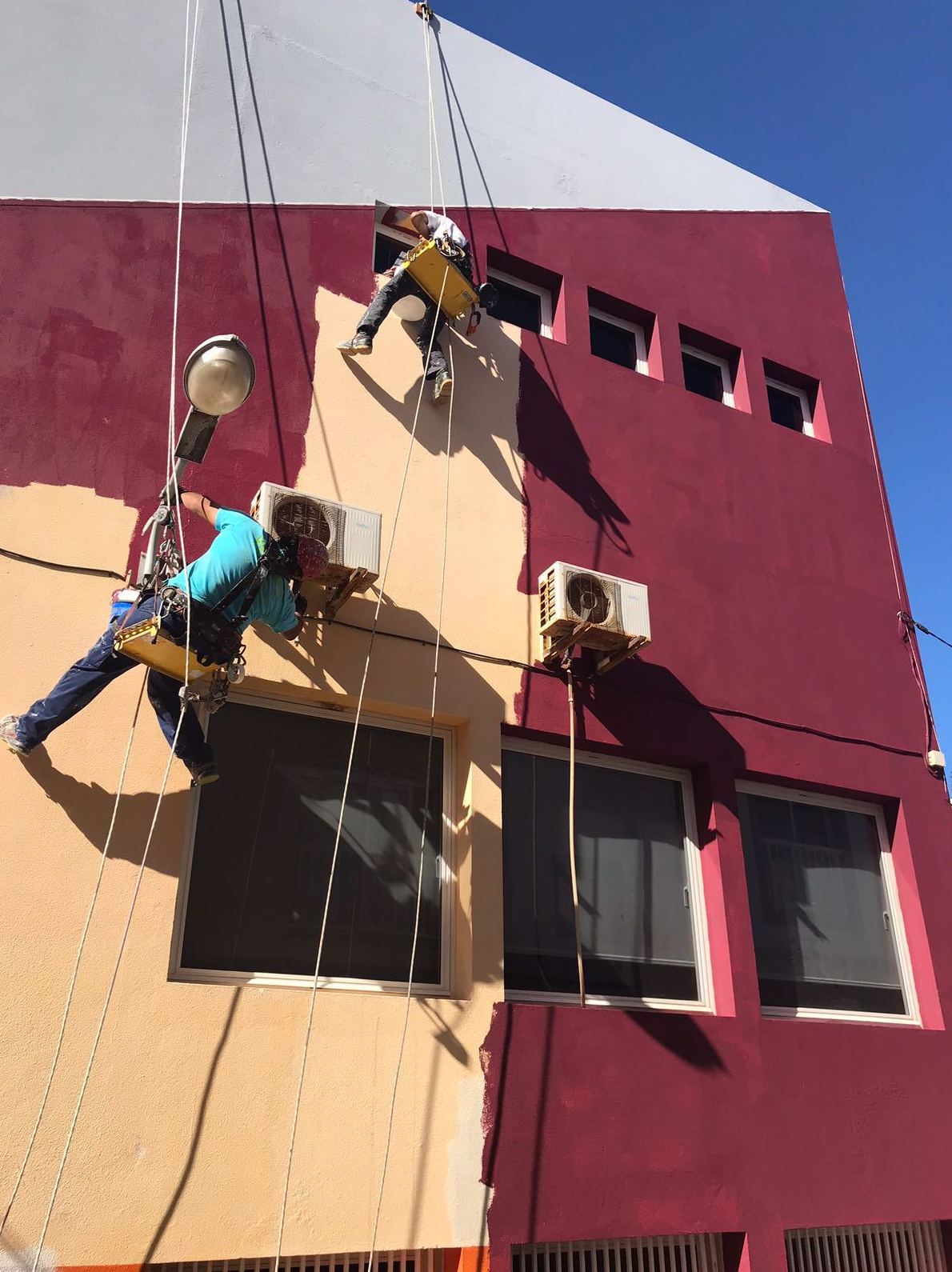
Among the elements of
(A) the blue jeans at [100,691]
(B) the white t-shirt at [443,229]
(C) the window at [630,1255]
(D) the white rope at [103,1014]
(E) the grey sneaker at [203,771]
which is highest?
(B) the white t-shirt at [443,229]

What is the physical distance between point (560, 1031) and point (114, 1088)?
2294 millimetres

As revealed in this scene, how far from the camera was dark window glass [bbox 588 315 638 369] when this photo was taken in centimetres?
852

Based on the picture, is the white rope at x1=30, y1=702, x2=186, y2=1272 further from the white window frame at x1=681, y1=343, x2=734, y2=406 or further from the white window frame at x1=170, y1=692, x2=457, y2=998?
the white window frame at x1=681, y1=343, x2=734, y2=406

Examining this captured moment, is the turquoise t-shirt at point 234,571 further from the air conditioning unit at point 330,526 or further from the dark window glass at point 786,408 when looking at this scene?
the dark window glass at point 786,408

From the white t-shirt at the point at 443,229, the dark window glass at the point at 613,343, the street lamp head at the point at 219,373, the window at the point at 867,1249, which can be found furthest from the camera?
the dark window glass at the point at 613,343

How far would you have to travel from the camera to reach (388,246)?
7.70 m

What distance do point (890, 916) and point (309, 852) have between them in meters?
4.21

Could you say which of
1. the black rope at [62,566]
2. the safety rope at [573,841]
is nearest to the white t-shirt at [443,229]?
the safety rope at [573,841]

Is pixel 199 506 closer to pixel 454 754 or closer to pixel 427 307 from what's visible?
pixel 454 754

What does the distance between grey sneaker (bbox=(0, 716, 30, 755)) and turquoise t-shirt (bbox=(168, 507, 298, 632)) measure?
954 millimetres

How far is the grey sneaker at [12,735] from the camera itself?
191 inches

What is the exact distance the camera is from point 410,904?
230 inches

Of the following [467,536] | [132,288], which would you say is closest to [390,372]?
[467,536]

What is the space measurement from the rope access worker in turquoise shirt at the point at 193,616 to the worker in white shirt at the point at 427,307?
209 cm
